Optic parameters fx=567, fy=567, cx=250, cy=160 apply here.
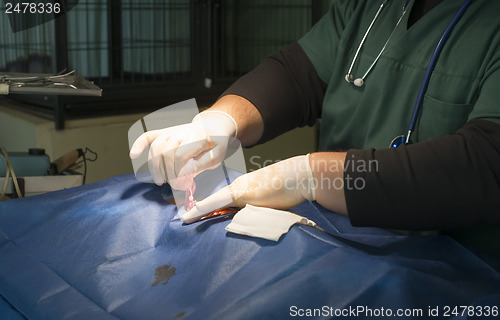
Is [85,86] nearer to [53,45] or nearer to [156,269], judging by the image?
[156,269]

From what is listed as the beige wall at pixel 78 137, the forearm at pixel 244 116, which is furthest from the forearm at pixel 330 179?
the beige wall at pixel 78 137

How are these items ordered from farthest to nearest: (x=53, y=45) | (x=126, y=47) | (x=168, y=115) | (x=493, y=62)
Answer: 1. (x=126, y=47)
2. (x=53, y=45)
3. (x=168, y=115)
4. (x=493, y=62)

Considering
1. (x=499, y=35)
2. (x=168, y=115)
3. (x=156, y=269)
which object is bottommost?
(x=156, y=269)

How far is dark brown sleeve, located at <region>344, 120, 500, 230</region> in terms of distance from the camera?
0.86 meters

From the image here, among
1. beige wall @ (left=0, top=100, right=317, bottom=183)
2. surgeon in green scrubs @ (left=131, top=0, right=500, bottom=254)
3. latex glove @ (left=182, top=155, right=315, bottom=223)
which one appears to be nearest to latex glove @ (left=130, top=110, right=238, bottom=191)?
surgeon in green scrubs @ (left=131, top=0, right=500, bottom=254)

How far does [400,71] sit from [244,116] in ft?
1.12

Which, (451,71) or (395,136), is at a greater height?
(451,71)

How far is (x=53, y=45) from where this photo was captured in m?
2.02

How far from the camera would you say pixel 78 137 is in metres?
2.14

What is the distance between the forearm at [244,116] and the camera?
4.03ft

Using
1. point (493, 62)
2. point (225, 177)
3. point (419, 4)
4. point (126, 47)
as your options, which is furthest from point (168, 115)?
point (126, 47)

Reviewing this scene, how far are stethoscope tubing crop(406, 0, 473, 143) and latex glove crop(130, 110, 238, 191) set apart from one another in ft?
1.20

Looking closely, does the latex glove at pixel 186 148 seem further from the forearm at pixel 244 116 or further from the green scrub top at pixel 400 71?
the green scrub top at pixel 400 71

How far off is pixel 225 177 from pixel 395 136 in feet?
1.13
